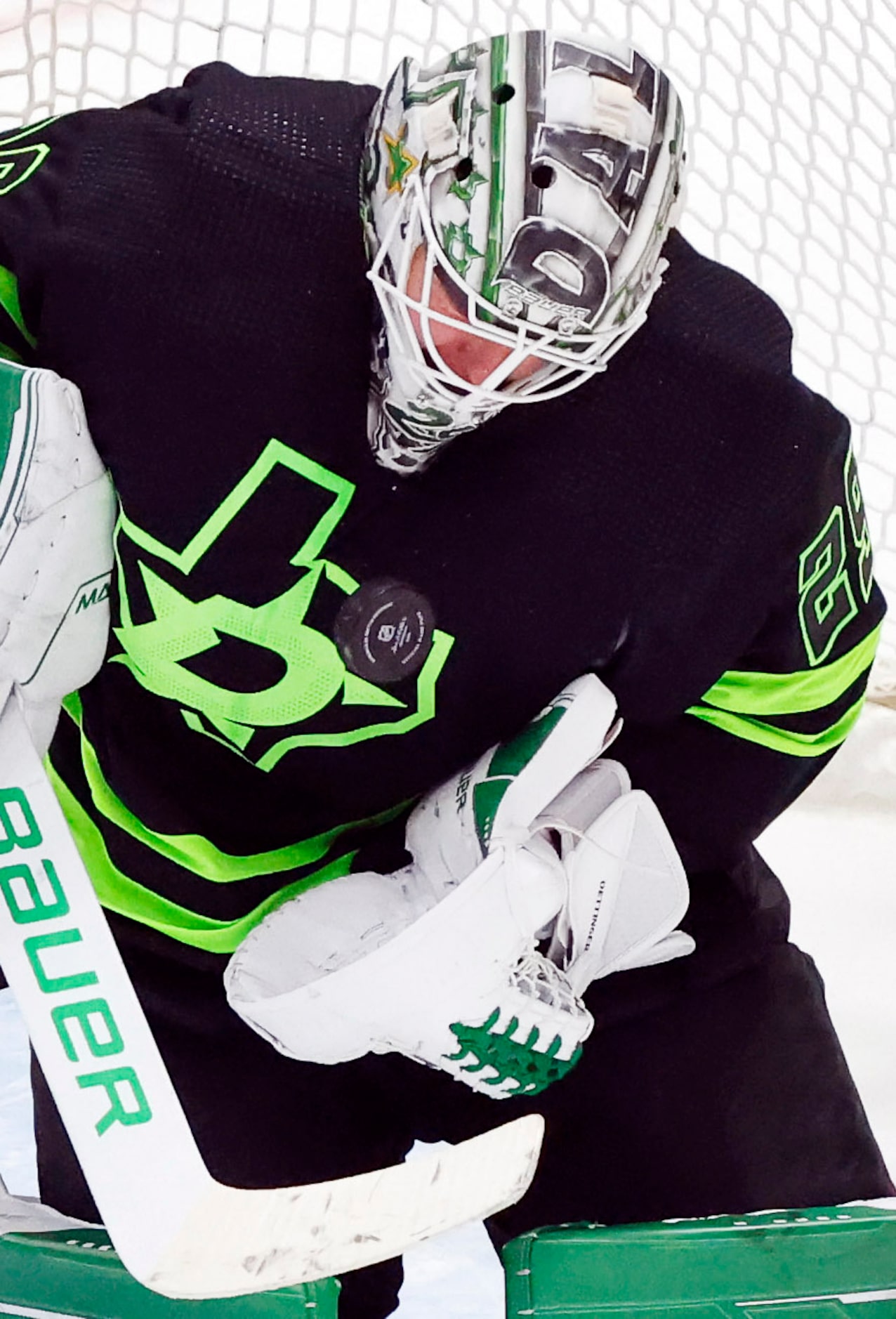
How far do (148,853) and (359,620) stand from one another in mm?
317

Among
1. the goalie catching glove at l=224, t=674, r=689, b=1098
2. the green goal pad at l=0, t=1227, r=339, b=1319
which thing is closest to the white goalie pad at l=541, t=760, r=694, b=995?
the goalie catching glove at l=224, t=674, r=689, b=1098

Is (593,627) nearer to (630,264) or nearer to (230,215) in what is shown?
(630,264)

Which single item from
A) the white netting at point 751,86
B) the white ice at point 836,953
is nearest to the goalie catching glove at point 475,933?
the white ice at point 836,953

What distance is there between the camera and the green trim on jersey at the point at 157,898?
130cm

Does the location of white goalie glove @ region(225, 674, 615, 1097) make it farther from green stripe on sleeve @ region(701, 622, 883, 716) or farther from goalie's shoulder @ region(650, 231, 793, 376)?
goalie's shoulder @ region(650, 231, 793, 376)

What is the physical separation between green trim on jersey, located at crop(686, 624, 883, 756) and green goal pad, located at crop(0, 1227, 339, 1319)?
20.7 inches

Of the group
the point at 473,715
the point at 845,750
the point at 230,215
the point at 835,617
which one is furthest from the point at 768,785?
the point at 845,750

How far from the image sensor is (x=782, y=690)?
122 cm

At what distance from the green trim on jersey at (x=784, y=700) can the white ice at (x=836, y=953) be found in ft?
1.95

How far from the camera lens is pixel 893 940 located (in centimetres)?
202

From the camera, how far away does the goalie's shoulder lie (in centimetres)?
109

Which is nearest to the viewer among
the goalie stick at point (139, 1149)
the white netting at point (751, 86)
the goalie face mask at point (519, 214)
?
the goalie face mask at point (519, 214)

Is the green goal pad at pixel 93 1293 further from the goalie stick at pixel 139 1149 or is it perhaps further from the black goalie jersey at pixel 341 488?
the black goalie jersey at pixel 341 488

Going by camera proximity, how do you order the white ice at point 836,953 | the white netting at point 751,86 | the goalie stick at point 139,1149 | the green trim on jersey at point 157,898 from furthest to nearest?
the white netting at point 751,86
the white ice at point 836,953
the green trim on jersey at point 157,898
the goalie stick at point 139,1149
